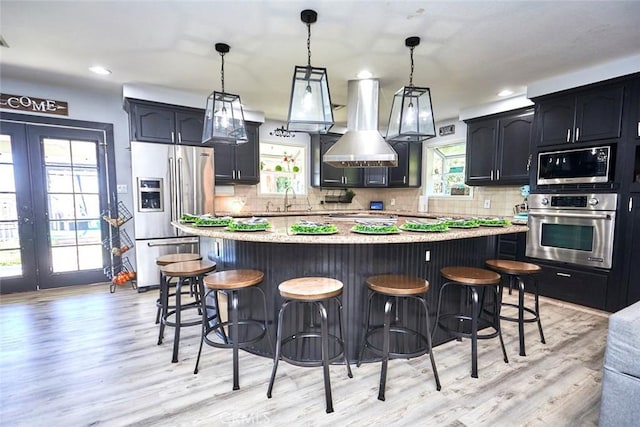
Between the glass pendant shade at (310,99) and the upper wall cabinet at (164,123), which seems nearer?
the glass pendant shade at (310,99)

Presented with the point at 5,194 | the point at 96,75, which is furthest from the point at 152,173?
the point at 5,194

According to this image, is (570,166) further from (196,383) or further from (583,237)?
(196,383)

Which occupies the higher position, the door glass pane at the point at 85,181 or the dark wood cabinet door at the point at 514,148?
the dark wood cabinet door at the point at 514,148

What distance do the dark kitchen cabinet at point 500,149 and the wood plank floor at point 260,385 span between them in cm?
211

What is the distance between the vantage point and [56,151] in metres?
3.90

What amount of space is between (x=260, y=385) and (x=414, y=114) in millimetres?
2485

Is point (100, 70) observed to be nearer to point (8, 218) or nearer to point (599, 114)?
point (8, 218)

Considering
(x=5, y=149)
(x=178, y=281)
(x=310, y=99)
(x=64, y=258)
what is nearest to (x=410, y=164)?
(x=310, y=99)

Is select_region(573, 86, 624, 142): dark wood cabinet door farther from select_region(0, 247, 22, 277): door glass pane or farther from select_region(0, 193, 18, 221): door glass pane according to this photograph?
select_region(0, 247, 22, 277): door glass pane

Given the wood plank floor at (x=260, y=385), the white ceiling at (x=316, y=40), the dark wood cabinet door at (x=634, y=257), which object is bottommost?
the wood plank floor at (x=260, y=385)

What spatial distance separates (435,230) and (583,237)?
7.72 feet

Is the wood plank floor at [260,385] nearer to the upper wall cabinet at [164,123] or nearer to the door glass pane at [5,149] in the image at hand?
the door glass pane at [5,149]

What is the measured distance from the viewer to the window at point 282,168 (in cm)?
553

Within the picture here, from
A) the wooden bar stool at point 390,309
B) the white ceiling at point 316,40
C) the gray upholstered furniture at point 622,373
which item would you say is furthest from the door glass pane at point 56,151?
the gray upholstered furniture at point 622,373
